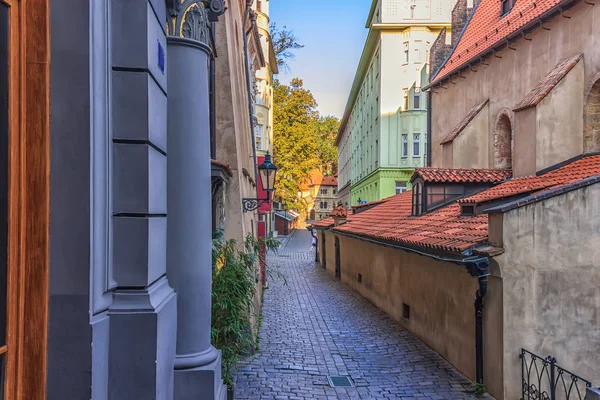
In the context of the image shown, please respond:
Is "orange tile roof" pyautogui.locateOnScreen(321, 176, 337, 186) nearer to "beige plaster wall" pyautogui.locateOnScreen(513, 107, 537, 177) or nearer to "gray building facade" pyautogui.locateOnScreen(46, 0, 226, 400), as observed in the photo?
"beige plaster wall" pyautogui.locateOnScreen(513, 107, 537, 177)

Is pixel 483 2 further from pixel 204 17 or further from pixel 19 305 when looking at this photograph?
pixel 19 305

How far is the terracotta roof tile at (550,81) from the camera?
40.2ft

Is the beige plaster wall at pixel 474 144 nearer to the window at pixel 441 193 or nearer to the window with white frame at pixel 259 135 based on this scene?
the window at pixel 441 193

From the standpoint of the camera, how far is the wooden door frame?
8.51 ft

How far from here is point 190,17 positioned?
4.38 m

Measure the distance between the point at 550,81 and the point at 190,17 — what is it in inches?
440

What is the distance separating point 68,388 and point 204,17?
346cm

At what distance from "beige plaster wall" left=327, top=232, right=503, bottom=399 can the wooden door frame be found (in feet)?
22.3

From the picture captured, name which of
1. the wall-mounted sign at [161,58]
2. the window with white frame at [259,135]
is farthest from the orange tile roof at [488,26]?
the wall-mounted sign at [161,58]

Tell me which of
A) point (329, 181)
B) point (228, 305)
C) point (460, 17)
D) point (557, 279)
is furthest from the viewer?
point (329, 181)

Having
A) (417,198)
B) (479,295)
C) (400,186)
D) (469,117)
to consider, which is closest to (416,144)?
(400,186)

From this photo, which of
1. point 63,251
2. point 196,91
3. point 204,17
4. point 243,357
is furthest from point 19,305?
point 243,357

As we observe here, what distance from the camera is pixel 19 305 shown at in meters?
2.64

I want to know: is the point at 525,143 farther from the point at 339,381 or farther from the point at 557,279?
the point at 339,381
